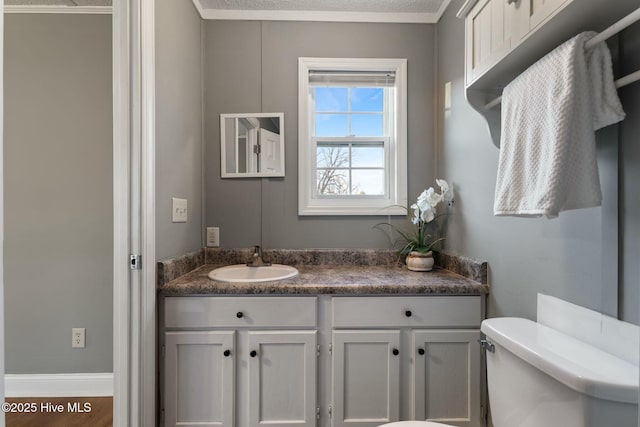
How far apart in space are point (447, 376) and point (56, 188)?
8.16 feet

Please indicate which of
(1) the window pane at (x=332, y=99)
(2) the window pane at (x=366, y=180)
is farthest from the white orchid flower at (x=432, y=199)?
(1) the window pane at (x=332, y=99)

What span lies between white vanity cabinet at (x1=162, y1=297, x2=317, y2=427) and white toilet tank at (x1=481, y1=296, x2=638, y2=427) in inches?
28.9

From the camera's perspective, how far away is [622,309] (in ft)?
2.33

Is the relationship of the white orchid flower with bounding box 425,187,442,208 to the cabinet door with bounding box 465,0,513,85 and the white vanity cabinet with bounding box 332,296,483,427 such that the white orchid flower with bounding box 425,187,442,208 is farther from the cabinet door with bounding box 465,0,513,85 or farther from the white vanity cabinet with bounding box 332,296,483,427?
the cabinet door with bounding box 465,0,513,85

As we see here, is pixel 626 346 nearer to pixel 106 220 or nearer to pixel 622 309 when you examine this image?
pixel 622 309

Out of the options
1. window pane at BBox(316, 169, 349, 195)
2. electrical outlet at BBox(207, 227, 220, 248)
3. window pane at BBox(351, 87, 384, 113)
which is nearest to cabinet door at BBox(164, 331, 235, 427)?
electrical outlet at BBox(207, 227, 220, 248)

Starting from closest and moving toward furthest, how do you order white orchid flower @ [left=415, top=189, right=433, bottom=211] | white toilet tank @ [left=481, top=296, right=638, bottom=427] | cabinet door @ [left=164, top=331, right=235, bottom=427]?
1. white toilet tank @ [left=481, top=296, right=638, bottom=427]
2. cabinet door @ [left=164, top=331, right=235, bottom=427]
3. white orchid flower @ [left=415, top=189, right=433, bottom=211]

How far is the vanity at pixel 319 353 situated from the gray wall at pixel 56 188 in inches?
36.2

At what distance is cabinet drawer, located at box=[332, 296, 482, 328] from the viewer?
1292mm

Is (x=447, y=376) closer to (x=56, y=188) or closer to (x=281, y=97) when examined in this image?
(x=281, y=97)

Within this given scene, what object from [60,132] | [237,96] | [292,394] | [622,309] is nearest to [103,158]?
[60,132]

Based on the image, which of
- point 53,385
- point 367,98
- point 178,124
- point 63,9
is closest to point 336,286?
point 178,124

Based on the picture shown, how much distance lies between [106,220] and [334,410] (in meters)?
1.75

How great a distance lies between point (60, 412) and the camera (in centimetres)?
166
